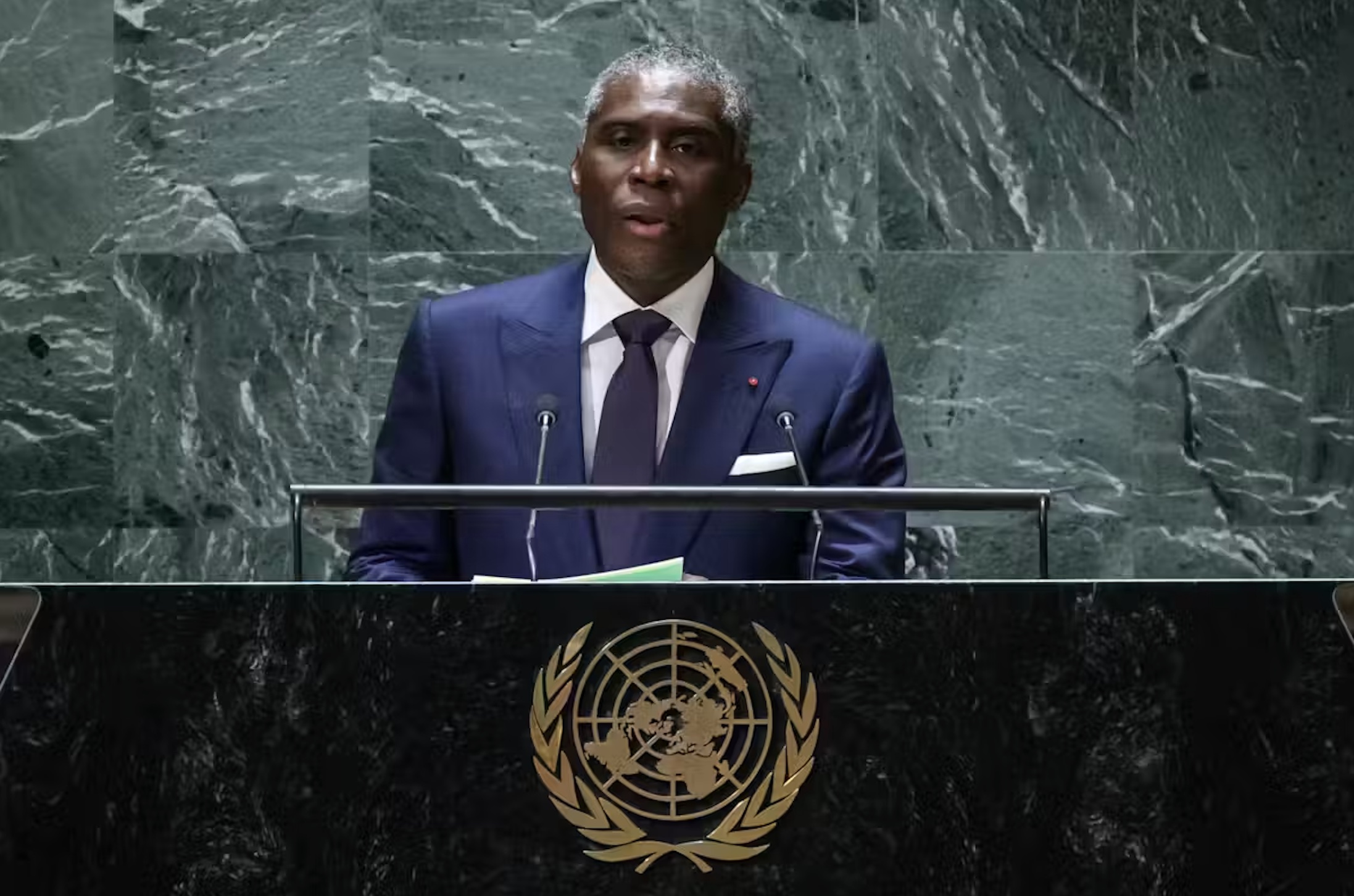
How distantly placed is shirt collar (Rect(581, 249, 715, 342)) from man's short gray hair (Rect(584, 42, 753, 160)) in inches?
10.2

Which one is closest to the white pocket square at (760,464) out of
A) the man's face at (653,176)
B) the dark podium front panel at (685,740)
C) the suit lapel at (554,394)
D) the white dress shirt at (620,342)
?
the white dress shirt at (620,342)

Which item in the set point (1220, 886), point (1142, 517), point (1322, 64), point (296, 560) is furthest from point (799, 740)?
point (1322, 64)

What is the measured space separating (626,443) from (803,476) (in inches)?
16.1

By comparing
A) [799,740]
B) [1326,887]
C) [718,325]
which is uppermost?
[799,740]

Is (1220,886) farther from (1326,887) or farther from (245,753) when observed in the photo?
(245,753)

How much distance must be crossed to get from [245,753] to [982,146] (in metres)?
3.02

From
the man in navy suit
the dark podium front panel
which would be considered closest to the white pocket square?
the man in navy suit

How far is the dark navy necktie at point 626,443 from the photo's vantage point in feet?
9.30

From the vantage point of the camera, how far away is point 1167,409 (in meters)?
4.39

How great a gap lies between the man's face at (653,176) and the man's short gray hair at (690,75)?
0.5 inches

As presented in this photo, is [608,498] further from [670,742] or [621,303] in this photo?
[621,303]

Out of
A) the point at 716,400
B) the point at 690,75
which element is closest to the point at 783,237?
A: the point at 690,75

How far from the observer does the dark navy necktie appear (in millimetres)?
2836

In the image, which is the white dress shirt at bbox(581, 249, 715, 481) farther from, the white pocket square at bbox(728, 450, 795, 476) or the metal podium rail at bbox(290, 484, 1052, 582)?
the metal podium rail at bbox(290, 484, 1052, 582)
